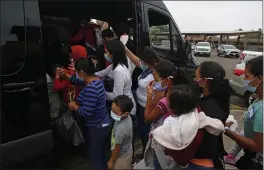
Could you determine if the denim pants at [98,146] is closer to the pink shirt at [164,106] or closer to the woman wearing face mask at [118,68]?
the woman wearing face mask at [118,68]

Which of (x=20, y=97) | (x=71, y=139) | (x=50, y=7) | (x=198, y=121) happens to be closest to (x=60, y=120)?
(x=71, y=139)

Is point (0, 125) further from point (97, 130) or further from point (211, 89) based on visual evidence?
point (211, 89)

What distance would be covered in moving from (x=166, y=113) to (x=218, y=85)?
1.46 ft

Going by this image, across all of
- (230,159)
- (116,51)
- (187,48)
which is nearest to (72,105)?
(116,51)

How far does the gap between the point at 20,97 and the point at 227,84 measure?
148 cm

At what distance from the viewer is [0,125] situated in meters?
1.71

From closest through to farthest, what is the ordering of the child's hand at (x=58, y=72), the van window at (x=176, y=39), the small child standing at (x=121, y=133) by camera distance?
the small child standing at (x=121, y=133) → the child's hand at (x=58, y=72) → the van window at (x=176, y=39)

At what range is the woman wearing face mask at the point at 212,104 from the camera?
63.2 inches

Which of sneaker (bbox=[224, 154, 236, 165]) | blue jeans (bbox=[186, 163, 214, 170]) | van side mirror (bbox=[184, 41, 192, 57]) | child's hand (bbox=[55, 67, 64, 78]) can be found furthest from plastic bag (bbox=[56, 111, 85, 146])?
van side mirror (bbox=[184, 41, 192, 57])

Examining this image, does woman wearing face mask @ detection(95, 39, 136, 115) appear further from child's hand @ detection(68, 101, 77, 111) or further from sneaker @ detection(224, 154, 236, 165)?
sneaker @ detection(224, 154, 236, 165)

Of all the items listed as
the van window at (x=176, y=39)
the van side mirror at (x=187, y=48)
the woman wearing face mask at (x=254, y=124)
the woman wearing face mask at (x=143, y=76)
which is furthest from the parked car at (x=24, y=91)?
the van side mirror at (x=187, y=48)

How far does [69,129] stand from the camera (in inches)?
94.6

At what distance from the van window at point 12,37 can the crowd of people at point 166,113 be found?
567 mm

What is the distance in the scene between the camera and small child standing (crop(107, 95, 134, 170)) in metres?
2.21
